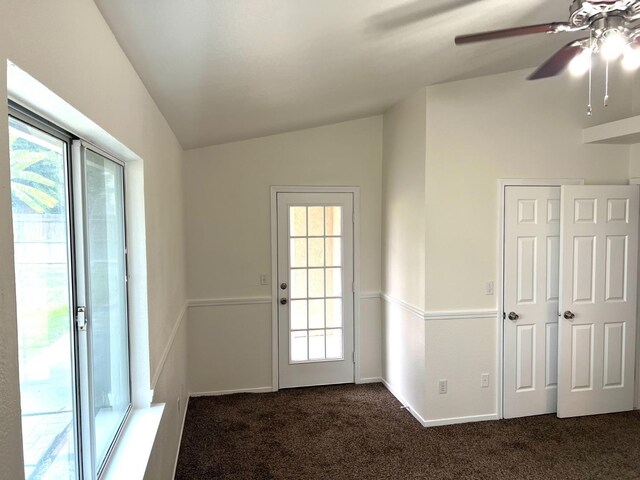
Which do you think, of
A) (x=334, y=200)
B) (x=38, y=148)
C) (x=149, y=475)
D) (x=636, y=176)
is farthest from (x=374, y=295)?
(x=38, y=148)

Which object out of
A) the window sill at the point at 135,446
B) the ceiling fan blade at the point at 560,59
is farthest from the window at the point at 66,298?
the ceiling fan blade at the point at 560,59

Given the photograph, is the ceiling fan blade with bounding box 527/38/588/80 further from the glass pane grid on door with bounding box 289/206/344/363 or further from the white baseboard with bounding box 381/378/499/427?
the white baseboard with bounding box 381/378/499/427

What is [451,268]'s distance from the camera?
3.37m

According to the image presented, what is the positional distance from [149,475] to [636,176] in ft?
13.4

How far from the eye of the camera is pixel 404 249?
373cm

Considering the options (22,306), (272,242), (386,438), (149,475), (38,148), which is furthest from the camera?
(272,242)

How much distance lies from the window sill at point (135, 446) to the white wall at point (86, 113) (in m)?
0.20

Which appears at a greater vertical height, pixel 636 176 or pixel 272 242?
pixel 636 176

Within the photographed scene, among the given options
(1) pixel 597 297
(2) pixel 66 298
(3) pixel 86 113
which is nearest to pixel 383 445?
(1) pixel 597 297

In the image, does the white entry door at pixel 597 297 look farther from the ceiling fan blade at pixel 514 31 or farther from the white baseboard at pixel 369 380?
the ceiling fan blade at pixel 514 31

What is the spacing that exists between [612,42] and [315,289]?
3110 millimetres

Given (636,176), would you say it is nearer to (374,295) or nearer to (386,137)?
(386,137)

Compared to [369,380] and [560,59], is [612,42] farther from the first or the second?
[369,380]

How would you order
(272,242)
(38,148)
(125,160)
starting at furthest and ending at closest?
(272,242), (125,160), (38,148)
